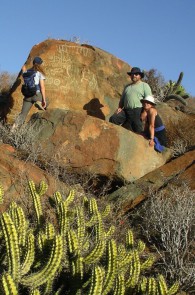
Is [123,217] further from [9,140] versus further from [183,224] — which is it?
[9,140]

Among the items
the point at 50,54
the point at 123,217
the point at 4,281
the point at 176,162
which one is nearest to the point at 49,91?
the point at 50,54

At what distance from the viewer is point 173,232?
17.6ft

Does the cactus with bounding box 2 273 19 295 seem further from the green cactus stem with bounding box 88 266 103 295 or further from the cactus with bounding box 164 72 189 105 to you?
the cactus with bounding box 164 72 189 105

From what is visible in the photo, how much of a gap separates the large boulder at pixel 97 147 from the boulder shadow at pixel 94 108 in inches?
130

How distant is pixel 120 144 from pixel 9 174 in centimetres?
236

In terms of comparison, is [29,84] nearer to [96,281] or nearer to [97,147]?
[97,147]

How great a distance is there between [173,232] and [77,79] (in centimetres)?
726

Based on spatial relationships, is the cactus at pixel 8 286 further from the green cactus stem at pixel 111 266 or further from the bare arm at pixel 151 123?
the bare arm at pixel 151 123

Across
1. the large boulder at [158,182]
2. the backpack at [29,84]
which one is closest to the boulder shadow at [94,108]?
the backpack at [29,84]

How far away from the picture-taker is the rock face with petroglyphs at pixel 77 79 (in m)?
11.4

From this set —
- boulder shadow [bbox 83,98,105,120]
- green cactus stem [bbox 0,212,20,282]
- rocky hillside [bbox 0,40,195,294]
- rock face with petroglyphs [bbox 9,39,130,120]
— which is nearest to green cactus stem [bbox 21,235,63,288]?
green cactus stem [bbox 0,212,20,282]

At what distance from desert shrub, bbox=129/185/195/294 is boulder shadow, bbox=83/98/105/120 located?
5423 mm

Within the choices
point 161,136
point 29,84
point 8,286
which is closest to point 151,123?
point 161,136

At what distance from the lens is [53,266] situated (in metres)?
3.26
